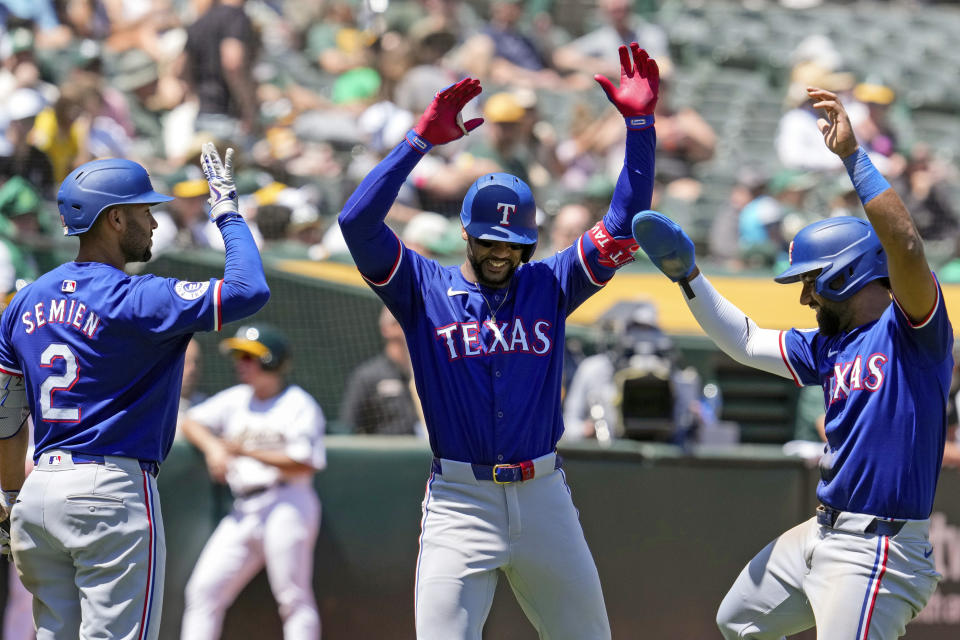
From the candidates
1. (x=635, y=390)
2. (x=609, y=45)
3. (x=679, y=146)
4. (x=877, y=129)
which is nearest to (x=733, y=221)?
(x=679, y=146)

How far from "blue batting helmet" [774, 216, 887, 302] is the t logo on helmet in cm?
93

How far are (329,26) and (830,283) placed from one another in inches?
341

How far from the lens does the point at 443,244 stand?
334 inches

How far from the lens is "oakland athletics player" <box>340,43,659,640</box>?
4.21 m

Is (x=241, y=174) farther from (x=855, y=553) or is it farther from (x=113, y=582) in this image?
(x=855, y=553)

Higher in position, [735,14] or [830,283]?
[735,14]

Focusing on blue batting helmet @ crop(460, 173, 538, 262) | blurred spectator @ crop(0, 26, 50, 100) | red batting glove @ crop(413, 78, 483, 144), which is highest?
blurred spectator @ crop(0, 26, 50, 100)

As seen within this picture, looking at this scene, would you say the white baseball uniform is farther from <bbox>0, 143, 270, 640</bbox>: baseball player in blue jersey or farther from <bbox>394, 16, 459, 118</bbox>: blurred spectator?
<bbox>394, 16, 459, 118</bbox>: blurred spectator

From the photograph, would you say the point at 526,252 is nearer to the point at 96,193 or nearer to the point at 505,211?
the point at 505,211

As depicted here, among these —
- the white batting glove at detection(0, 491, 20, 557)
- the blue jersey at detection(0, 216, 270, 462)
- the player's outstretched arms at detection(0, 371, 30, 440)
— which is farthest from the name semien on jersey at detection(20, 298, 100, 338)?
the white batting glove at detection(0, 491, 20, 557)

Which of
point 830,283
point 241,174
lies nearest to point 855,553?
point 830,283

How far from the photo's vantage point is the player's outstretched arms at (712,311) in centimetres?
433

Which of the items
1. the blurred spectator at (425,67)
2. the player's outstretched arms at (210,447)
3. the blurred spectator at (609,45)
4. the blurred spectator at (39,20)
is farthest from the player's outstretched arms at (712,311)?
the blurred spectator at (609,45)

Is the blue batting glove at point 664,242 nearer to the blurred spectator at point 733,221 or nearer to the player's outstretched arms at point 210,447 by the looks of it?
the player's outstretched arms at point 210,447
